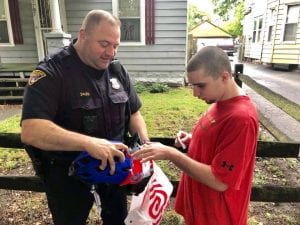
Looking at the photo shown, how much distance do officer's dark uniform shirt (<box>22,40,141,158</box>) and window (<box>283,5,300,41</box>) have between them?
48.2ft

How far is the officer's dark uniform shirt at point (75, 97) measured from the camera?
1690mm

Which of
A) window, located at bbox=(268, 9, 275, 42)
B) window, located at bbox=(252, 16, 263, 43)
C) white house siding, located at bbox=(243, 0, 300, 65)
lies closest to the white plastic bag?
white house siding, located at bbox=(243, 0, 300, 65)

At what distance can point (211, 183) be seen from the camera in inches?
62.0

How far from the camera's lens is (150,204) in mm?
1909

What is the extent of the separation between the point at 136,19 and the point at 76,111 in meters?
7.89

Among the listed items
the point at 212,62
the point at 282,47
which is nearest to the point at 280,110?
the point at 212,62

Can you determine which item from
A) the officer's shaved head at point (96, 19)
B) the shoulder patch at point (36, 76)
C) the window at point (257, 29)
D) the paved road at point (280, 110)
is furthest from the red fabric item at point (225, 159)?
the window at point (257, 29)

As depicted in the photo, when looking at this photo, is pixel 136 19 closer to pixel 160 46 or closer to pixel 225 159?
pixel 160 46

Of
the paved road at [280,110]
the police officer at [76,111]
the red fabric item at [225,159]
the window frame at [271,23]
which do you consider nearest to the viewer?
the red fabric item at [225,159]

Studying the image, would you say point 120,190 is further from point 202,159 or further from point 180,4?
point 180,4

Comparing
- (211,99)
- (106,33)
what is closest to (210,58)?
(211,99)

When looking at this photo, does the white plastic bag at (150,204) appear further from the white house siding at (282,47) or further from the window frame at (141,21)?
the white house siding at (282,47)

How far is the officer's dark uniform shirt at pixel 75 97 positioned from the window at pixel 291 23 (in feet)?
48.2

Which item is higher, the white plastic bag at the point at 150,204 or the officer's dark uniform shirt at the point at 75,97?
the officer's dark uniform shirt at the point at 75,97
